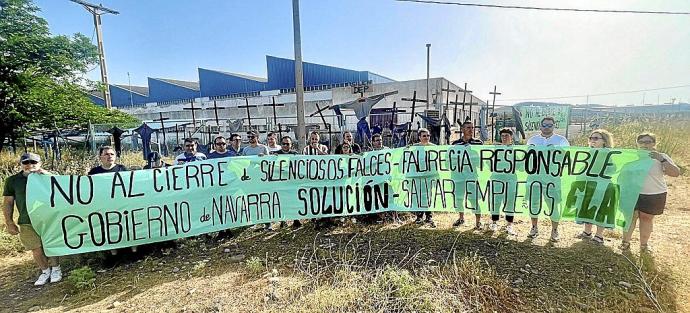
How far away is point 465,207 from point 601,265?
168 cm

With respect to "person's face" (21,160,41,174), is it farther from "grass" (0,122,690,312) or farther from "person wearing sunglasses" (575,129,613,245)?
"person wearing sunglasses" (575,129,613,245)

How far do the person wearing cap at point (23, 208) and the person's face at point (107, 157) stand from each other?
0.56 m

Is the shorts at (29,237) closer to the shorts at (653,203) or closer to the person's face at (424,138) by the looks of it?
the person's face at (424,138)

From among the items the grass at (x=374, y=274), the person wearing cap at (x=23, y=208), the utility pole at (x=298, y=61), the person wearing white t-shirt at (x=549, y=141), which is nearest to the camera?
the grass at (x=374, y=274)

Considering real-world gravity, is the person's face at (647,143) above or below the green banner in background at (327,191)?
above

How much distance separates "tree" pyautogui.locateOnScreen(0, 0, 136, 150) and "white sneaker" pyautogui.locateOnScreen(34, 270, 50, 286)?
10.6 m

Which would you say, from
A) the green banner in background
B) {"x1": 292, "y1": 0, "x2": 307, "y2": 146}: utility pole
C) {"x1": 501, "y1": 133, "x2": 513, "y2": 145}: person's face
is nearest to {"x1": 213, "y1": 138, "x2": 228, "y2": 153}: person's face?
the green banner in background

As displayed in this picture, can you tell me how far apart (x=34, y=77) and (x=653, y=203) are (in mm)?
17343

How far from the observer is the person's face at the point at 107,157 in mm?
4172

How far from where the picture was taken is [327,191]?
16.3 feet

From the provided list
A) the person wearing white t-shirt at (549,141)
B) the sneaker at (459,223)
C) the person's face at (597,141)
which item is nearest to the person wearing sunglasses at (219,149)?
the sneaker at (459,223)

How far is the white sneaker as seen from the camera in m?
3.99

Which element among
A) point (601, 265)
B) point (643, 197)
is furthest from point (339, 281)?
point (643, 197)

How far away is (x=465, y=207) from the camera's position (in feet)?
16.4
